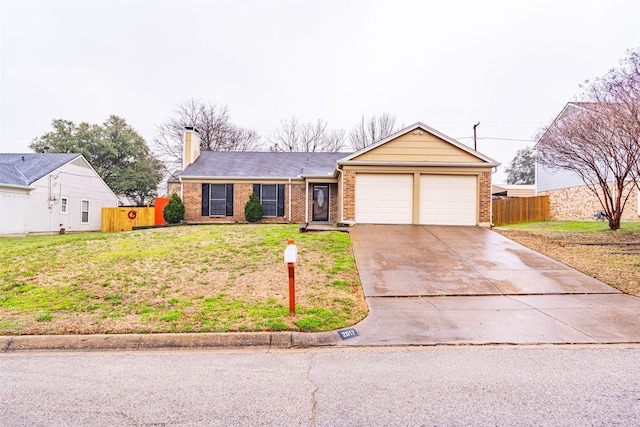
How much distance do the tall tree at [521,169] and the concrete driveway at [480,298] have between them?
50300 mm

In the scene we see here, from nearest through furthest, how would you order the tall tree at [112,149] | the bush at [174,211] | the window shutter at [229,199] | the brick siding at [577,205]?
the bush at [174,211] → the brick siding at [577,205] → the window shutter at [229,199] → the tall tree at [112,149]

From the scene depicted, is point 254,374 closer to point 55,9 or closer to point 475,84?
point 55,9

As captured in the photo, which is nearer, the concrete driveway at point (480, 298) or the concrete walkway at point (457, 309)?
the concrete walkway at point (457, 309)

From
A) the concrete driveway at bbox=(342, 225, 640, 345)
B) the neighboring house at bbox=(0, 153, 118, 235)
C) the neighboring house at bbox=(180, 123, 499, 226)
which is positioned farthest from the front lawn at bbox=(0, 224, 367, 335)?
the neighboring house at bbox=(0, 153, 118, 235)

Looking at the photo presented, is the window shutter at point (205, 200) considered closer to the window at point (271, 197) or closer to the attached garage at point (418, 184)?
the window at point (271, 197)

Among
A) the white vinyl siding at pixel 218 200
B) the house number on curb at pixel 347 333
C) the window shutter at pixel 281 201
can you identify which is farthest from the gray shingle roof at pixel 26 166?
the house number on curb at pixel 347 333

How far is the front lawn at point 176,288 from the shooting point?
5152 millimetres

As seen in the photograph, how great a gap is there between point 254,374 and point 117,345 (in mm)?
2122

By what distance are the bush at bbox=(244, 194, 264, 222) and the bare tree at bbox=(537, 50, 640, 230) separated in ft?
44.2

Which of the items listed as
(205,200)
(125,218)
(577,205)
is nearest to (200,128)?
(125,218)

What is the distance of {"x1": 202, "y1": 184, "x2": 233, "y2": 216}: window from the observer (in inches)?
755

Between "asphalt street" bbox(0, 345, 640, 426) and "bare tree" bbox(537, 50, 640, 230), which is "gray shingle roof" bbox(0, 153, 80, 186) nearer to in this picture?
"asphalt street" bbox(0, 345, 640, 426)

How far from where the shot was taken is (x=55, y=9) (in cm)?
1402

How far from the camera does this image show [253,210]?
18.5 meters
